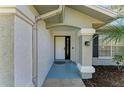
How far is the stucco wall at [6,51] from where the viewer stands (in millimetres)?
3674

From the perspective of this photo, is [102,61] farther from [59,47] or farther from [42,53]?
[42,53]

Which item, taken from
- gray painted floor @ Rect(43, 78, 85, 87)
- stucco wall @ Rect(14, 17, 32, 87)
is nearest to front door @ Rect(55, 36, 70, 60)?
gray painted floor @ Rect(43, 78, 85, 87)

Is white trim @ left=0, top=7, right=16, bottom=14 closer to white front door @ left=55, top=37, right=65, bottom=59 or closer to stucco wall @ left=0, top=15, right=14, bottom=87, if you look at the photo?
stucco wall @ left=0, top=15, right=14, bottom=87

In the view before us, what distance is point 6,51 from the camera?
3.75m

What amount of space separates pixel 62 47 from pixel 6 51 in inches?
677

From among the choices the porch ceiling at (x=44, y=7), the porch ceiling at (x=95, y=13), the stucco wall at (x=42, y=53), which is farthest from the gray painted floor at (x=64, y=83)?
the porch ceiling at (x=95, y=13)

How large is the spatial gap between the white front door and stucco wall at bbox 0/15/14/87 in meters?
17.0

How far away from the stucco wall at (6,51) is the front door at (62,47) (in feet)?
55.8

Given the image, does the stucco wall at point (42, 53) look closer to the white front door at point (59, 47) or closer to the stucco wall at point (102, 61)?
the stucco wall at point (102, 61)

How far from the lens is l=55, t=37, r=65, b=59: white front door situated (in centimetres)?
2083
